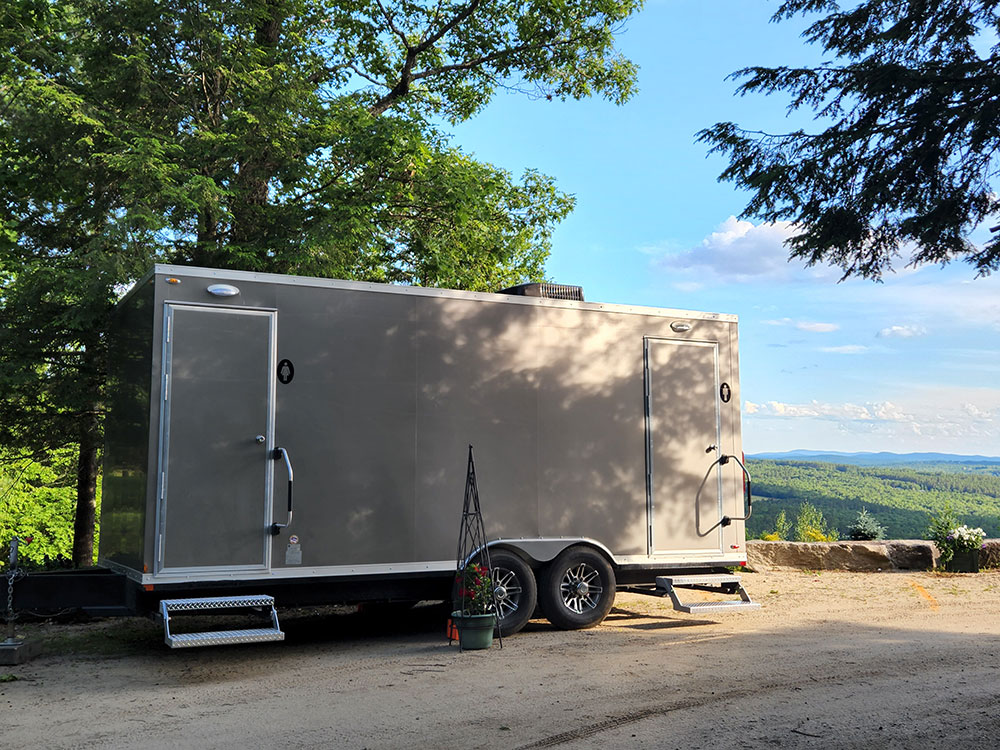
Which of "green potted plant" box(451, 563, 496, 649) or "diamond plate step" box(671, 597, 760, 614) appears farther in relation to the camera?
"diamond plate step" box(671, 597, 760, 614)

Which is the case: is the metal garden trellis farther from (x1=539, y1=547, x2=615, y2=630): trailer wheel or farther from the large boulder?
the large boulder

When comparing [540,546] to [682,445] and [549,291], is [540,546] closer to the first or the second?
[682,445]

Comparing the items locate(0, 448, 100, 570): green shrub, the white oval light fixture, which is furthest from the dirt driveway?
locate(0, 448, 100, 570): green shrub

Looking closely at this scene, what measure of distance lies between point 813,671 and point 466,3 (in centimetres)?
1507

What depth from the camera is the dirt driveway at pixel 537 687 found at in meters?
5.78

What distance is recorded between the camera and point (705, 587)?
33.2 ft

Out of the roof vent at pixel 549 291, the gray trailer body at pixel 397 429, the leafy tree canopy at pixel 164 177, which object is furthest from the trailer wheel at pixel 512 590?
the leafy tree canopy at pixel 164 177

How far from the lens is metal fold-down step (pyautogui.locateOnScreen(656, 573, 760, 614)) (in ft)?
31.7

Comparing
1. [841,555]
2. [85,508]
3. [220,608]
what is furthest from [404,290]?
[841,555]

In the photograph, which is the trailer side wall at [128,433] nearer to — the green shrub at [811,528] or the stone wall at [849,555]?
the stone wall at [849,555]

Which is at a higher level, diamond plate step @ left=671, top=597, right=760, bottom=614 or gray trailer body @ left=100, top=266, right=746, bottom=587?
gray trailer body @ left=100, top=266, right=746, bottom=587

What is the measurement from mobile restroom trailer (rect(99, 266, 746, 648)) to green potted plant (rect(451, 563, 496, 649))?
0.46 metres

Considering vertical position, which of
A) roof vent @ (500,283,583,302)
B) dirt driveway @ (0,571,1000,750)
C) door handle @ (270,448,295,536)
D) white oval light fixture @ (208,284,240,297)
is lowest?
dirt driveway @ (0,571,1000,750)

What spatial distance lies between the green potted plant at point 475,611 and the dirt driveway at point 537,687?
15 centimetres
